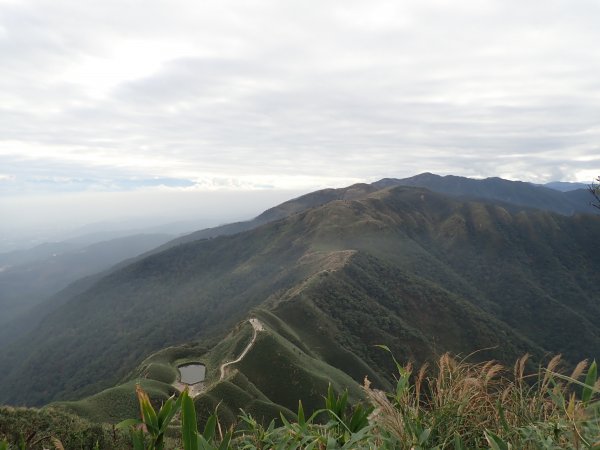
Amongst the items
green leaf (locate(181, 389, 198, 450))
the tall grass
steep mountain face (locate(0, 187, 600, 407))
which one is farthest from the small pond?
green leaf (locate(181, 389, 198, 450))

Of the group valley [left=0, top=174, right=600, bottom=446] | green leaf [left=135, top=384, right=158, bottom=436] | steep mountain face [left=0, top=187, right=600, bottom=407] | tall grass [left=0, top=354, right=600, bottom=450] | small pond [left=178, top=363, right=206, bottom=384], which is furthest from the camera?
steep mountain face [left=0, top=187, right=600, bottom=407]

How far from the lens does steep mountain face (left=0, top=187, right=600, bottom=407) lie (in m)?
76.8

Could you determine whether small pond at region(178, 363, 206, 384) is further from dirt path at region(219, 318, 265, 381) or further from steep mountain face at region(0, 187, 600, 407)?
steep mountain face at region(0, 187, 600, 407)

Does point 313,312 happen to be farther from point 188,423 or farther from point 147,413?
point 188,423

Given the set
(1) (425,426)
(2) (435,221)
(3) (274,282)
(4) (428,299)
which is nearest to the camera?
(1) (425,426)

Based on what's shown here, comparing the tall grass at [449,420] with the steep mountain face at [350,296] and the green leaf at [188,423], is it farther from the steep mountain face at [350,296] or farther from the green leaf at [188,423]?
the steep mountain face at [350,296]

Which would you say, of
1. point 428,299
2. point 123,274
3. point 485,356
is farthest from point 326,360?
point 123,274

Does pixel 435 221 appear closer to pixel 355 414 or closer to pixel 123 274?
pixel 123 274

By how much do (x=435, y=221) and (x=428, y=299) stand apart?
113097 millimetres

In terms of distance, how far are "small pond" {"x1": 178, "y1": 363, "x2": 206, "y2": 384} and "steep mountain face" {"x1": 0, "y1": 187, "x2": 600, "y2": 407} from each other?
8.79 m

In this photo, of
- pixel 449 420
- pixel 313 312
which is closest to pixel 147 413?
pixel 449 420

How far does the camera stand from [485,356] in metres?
75.6

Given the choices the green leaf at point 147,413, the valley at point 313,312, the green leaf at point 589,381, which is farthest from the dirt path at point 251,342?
the green leaf at point 589,381

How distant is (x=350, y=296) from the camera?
8419cm
